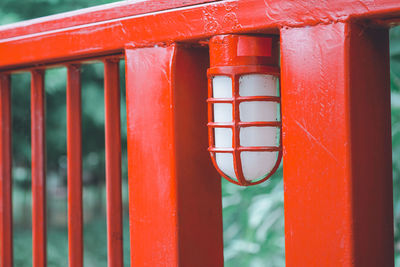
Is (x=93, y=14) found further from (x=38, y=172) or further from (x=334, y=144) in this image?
(x=334, y=144)

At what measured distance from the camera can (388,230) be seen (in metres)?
0.94

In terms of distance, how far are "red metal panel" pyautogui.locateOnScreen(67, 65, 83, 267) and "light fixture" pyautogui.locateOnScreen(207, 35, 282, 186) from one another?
38 centimetres

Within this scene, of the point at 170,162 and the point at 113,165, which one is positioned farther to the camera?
the point at 113,165

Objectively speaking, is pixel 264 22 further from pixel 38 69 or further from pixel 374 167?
pixel 38 69

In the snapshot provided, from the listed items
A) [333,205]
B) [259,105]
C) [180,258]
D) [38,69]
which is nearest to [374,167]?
[333,205]

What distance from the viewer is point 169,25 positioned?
1014mm

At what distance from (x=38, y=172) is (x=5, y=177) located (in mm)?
160

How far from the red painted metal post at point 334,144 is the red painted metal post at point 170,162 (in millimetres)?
224

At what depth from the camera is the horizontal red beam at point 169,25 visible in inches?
32.8

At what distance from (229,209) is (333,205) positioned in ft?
8.50

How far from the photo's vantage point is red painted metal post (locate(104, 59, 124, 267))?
117 cm

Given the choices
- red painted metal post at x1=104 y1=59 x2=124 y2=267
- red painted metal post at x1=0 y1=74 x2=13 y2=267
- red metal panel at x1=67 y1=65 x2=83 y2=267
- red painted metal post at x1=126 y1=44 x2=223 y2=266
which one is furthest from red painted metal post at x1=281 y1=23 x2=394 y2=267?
red painted metal post at x1=0 y1=74 x2=13 y2=267

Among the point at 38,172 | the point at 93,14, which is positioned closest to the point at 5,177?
the point at 38,172

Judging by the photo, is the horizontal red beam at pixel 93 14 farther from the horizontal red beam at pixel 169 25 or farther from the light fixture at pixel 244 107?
the light fixture at pixel 244 107
